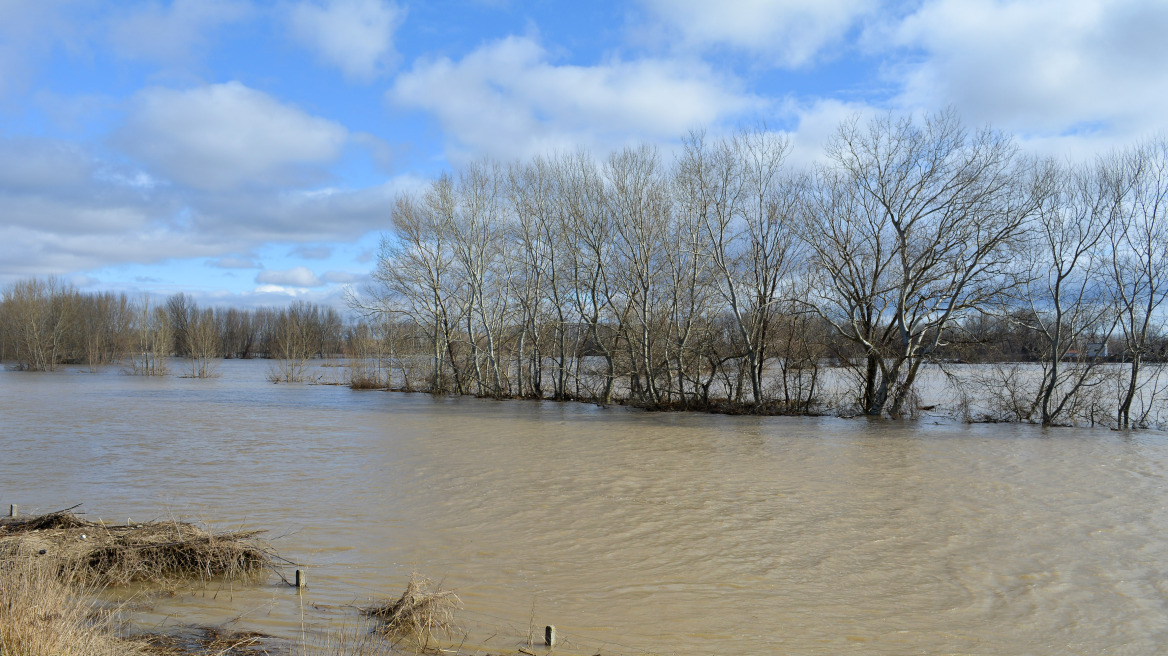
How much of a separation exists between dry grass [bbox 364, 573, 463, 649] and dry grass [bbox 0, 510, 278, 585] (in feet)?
5.86

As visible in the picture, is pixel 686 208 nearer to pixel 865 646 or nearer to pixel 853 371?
pixel 853 371

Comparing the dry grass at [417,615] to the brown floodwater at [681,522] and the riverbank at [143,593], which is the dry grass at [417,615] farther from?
the brown floodwater at [681,522]

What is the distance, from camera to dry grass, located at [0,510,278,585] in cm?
618

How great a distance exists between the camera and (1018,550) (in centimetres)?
823

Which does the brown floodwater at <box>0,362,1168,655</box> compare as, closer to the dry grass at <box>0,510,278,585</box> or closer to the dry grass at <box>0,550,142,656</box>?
the dry grass at <box>0,510,278,585</box>

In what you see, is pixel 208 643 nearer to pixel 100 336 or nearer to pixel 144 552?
pixel 144 552

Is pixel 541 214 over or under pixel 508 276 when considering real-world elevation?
over

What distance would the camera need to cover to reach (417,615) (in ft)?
17.7

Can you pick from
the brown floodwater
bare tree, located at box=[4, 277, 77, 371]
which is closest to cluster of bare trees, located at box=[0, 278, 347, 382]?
bare tree, located at box=[4, 277, 77, 371]

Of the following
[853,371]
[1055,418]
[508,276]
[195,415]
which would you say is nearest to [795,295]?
[853,371]

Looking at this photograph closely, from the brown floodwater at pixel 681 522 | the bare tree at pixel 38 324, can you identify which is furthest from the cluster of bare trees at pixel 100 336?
the brown floodwater at pixel 681 522

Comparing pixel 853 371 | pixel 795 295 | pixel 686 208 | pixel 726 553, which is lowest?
pixel 726 553

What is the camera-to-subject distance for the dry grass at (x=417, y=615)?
5297 millimetres

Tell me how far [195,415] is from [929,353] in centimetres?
2498
